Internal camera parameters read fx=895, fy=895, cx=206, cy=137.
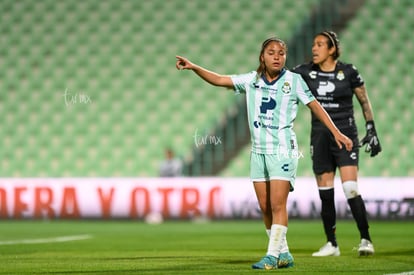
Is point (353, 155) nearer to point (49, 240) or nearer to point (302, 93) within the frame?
point (302, 93)

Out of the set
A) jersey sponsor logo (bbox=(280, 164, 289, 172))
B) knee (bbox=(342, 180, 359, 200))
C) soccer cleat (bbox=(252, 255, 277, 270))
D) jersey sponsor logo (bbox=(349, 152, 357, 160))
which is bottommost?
soccer cleat (bbox=(252, 255, 277, 270))

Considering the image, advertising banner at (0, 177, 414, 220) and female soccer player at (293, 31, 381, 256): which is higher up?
female soccer player at (293, 31, 381, 256)

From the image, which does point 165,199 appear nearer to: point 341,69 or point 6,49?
point 6,49

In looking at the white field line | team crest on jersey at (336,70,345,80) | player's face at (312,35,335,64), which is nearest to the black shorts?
team crest on jersey at (336,70,345,80)

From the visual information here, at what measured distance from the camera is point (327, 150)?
8172mm

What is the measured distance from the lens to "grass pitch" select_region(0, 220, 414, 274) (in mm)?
6629

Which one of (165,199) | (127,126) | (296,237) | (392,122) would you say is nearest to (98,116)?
(127,126)

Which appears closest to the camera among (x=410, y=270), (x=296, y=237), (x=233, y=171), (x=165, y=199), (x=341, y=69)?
(x=410, y=270)

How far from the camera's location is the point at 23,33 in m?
19.0

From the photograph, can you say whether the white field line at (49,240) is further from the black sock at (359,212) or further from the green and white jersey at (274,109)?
the green and white jersey at (274,109)

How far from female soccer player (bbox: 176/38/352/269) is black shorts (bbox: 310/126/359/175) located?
147 cm

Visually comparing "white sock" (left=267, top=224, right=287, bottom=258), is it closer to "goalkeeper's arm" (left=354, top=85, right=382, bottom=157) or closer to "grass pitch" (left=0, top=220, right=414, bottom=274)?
"grass pitch" (left=0, top=220, right=414, bottom=274)

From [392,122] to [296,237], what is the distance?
21.8 ft

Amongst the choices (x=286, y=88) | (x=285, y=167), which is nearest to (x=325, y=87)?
(x=286, y=88)
